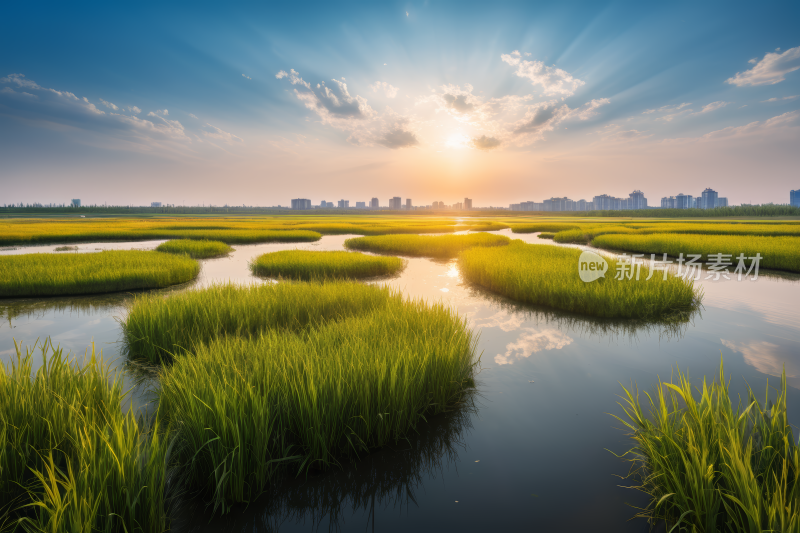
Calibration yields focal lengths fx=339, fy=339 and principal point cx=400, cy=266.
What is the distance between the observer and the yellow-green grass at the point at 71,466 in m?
1.88

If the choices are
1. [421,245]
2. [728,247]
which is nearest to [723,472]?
[421,245]

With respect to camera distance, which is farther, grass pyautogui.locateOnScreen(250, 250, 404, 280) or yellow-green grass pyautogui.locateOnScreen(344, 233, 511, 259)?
yellow-green grass pyautogui.locateOnScreen(344, 233, 511, 259)

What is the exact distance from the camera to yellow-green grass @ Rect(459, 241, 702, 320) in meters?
7.77

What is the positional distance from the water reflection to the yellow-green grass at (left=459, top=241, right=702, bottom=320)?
6047 mm

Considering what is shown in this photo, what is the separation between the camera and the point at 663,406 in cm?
265

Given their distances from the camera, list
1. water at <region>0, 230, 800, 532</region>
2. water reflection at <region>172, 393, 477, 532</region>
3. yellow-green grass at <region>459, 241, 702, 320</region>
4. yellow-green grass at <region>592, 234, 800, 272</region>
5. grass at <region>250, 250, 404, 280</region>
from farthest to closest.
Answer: yellow-green grass at <region>592, 234, 800, 272</region>, grass at <region>250, 250, 404, 280</region>, yellow-green grass at <region>459, 241, 702, 320</region>, water at <region>0, 230, 800, 532</region>, water reflection at <region>172, 393, 477, 532</region>

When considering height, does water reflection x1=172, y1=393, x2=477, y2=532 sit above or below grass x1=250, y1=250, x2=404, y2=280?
below

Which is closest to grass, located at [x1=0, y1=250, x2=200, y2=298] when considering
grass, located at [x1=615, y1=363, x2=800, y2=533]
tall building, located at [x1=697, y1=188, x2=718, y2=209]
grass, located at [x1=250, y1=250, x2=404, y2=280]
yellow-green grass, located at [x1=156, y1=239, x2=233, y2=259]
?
grass, located at [x1=250, y1=250, x2=404, y2=280]

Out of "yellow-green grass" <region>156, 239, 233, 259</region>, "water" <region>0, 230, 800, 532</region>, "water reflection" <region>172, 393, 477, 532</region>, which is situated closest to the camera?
"water reflection" <region>172, 393, 477, 532</region>

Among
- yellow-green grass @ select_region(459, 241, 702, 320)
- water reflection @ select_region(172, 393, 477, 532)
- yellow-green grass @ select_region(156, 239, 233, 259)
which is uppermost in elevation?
yellow-green grass @ select_region(156, 239, 233, 259)

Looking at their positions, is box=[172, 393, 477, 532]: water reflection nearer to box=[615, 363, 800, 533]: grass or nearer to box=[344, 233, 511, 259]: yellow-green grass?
box=[615, 363, 800, 533]: grass

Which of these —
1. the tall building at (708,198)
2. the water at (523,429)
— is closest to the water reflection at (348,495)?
the water at (523,429)

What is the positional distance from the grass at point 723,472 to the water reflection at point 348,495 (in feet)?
5.36

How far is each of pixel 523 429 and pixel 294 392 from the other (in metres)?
2.46
